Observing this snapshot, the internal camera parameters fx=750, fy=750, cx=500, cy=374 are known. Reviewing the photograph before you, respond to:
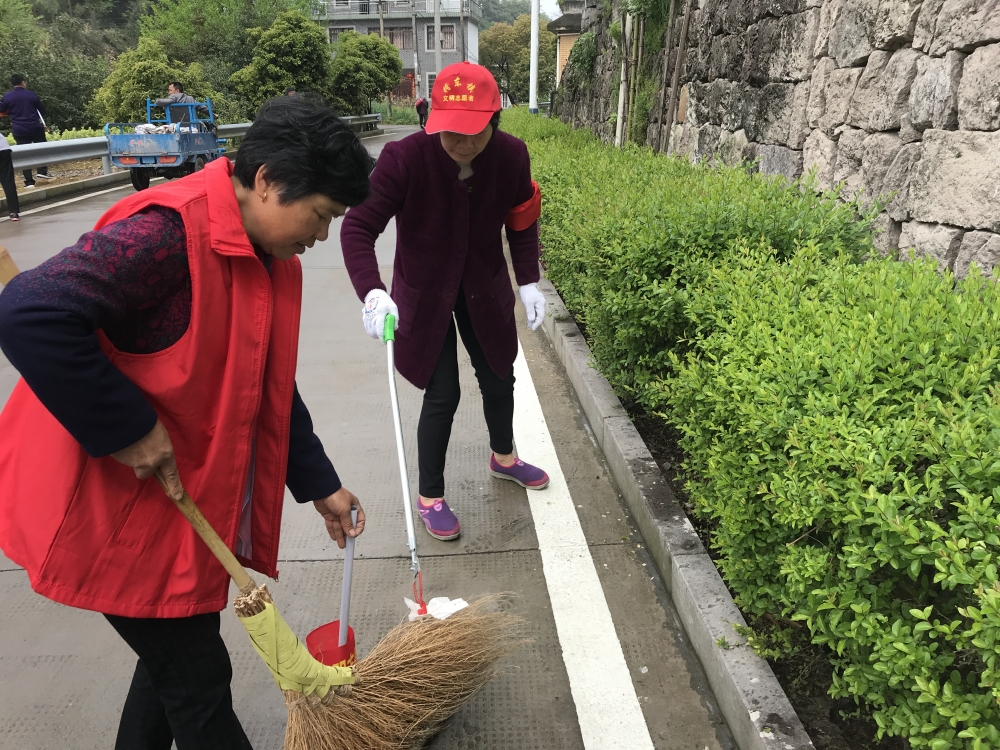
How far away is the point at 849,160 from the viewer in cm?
460

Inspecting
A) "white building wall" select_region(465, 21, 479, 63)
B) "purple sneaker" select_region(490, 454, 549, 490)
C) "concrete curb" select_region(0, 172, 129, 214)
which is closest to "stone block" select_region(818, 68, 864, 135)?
"purple sneaker" select_region(490, 454, 549, 490)

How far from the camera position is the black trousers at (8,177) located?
1022 cm

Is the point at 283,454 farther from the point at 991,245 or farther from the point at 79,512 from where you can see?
the point at 991,245

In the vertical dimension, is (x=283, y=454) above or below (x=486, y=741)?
above

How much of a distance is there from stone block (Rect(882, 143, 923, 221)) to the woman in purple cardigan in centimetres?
205

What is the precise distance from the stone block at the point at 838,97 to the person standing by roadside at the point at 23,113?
1330 centimetres

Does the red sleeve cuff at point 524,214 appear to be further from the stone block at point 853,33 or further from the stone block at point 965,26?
the stone block at point 853,33

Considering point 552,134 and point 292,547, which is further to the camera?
point 552,134

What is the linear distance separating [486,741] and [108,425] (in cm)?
153

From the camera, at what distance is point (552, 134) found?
11.8 m

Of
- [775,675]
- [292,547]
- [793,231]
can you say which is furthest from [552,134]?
[775,675]

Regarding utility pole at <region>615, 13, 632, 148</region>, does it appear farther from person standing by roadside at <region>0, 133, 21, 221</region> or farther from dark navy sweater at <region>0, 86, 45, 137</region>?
dark navy sweater at <region>0, 86, 45, 137</region>

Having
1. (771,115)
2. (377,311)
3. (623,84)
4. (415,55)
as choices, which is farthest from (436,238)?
(415,55)

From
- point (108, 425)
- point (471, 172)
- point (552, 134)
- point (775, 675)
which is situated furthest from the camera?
point (552, 134)
